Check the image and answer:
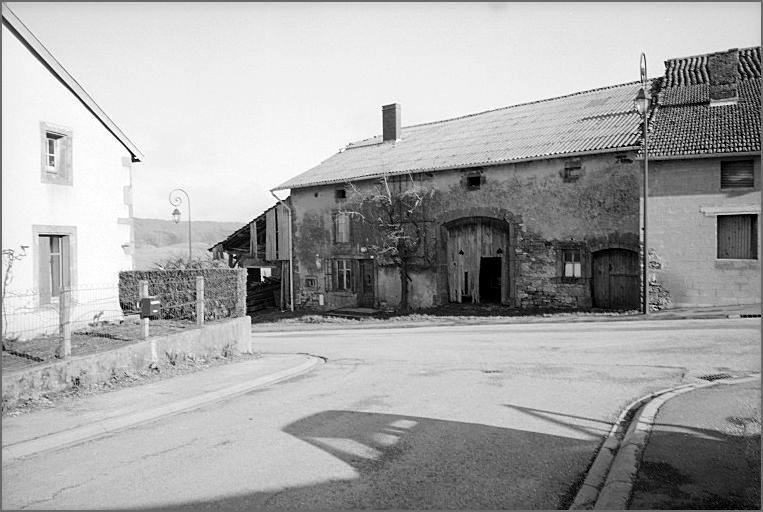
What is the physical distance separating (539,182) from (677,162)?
→ 4763mm

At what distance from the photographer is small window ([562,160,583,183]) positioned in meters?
21.4

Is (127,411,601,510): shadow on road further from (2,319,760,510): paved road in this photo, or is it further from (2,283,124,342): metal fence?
(2,283,124,342): metal fence

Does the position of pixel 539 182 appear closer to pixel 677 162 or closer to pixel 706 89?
pixel 677 162

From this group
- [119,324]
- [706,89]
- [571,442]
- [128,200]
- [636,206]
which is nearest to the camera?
[571,442]

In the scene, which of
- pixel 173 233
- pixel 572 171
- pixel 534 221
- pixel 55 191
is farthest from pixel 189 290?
pixel 173 233

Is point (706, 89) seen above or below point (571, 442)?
above

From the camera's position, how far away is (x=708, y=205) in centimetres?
1908

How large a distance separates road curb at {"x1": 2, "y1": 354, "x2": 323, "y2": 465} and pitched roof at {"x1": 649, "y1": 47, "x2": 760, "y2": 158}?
15.8 meters

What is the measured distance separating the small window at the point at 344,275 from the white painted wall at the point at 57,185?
14566 mm

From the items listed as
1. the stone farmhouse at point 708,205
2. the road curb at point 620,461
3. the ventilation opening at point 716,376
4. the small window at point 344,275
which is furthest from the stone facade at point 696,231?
the small window at point 344,275

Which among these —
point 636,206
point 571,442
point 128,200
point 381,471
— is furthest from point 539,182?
point 381,471

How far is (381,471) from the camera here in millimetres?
5637

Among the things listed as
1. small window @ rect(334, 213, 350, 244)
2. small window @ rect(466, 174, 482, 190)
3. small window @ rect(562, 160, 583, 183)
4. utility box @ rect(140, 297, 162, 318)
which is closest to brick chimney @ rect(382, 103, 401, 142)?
small window @ rect(334, 213, 350, 244)

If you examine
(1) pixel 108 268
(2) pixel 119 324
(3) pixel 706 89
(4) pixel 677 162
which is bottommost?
(2) pixel 119 324
